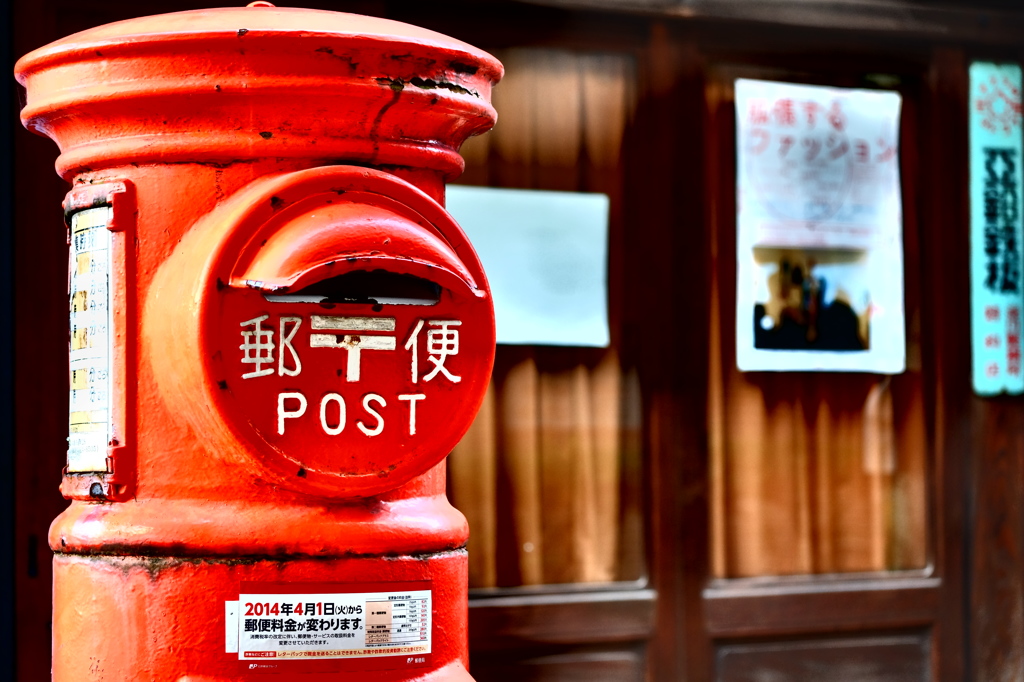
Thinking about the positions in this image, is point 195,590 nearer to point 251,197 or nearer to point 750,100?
point 251,197

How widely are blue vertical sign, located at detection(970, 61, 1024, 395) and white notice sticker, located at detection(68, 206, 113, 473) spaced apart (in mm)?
3317

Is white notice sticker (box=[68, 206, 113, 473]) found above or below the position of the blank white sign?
below

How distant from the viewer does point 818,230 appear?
411 centimetres

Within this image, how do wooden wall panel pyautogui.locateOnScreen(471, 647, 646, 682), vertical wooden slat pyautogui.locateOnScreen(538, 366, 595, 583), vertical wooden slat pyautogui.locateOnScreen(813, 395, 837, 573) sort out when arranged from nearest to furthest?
1. wooden wall panel pyautogui.locateOnScreen(471, 647, 646, 682)
2. vertical wooden slat pyautogui.locateOnScreen(538, 366, 595, 583)
3. vertical wooden slat pyautogui.locateOnScreen(813, 395, 837, 573)

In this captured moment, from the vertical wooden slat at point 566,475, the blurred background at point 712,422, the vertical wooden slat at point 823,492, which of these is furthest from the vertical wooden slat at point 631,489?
the vertical wooden slat at point 823,492

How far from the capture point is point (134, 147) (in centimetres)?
173

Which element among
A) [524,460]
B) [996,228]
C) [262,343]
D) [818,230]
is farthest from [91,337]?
[996,228]

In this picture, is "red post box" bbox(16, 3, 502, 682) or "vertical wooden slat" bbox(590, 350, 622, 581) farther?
"vertical wooden slat" bbox(590, 350, 622, 581)

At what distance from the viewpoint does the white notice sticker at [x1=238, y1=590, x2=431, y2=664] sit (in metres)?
1.67

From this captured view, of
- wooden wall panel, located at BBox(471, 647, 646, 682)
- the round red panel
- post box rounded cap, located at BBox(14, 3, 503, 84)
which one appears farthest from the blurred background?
the round red panel

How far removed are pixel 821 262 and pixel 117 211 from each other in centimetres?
285

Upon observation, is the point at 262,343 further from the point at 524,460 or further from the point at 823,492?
the point at 823,492

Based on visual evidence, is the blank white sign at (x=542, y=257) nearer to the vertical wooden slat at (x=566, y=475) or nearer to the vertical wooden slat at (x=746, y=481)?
the vertical wooden slat at (x=566, y=475)

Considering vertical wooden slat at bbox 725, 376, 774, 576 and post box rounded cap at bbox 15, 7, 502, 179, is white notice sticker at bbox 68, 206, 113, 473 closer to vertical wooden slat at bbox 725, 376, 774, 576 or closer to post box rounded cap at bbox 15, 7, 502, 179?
post box rounded cap at bbox 15, 7, 502, 179
